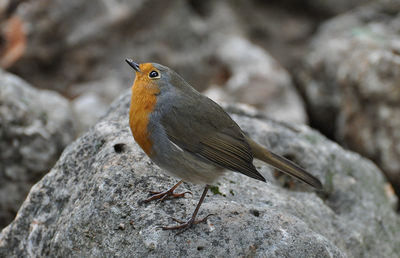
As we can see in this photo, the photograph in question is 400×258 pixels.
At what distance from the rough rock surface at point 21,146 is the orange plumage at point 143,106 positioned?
7.53 ft

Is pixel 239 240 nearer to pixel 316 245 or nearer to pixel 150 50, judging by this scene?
pixel 316 245

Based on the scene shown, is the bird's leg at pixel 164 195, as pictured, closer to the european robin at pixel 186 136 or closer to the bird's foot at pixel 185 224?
the european robin at pixel 186 136

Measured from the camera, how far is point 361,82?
7.04 m

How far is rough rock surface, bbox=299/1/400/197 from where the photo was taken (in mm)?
6836

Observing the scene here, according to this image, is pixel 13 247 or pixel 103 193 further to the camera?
pixel 13 247

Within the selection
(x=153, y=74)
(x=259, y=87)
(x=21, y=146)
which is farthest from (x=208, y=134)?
(x=259, y=87)

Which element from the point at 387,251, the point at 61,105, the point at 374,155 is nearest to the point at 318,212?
the point at 387,251

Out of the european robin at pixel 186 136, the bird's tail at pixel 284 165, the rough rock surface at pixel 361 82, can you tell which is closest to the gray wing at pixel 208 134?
the european robin at pixel 186 136

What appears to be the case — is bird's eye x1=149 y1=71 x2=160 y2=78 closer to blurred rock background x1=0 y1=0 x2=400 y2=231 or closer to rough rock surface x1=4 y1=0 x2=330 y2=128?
blurred rock background x1=0 y1=0 x2=400 y2=231

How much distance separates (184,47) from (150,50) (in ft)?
2.52

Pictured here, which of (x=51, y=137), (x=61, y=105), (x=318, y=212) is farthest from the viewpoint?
(x=61, y=105)

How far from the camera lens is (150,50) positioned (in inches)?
351

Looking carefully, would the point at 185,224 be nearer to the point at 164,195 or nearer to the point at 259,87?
the point at 164,195

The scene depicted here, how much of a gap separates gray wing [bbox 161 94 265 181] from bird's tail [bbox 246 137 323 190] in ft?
0.41
